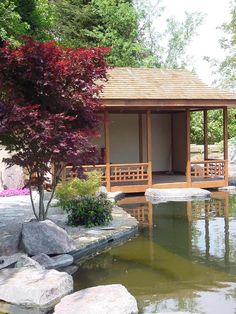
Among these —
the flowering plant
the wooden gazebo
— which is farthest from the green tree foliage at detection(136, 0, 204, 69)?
the flowering plant

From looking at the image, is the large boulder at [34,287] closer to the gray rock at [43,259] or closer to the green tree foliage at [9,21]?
the gray rock at [43,259]

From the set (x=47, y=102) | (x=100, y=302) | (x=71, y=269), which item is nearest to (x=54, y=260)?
(x=71, y=269)

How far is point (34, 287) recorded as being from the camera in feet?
17.0

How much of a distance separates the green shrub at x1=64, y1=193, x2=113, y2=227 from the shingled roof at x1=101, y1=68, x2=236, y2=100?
15.9 ft

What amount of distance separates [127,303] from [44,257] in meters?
2.13

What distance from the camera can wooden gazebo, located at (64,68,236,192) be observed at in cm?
1366

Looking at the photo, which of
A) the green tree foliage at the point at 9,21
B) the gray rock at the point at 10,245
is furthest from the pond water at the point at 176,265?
the green tree foliage at the point at 9,21

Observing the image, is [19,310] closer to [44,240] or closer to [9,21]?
[44,240]

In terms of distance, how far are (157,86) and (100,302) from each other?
1076 cm

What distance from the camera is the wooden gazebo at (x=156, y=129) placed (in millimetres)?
13664

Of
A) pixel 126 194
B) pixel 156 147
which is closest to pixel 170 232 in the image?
pixel 126 194

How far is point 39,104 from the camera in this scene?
7168 millimetres

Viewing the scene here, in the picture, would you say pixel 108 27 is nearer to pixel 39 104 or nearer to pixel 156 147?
pixel 156 147

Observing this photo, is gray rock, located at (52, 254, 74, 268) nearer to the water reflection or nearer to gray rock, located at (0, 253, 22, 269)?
gray rock, located at (0, 253, 22, 269)
